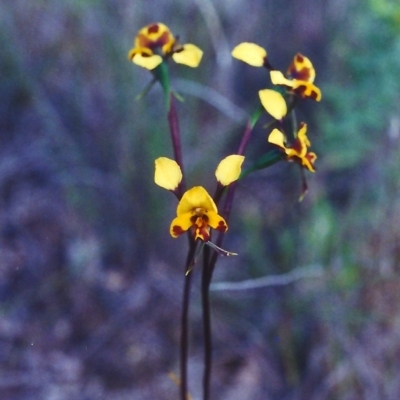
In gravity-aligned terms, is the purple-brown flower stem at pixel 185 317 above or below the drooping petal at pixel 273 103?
below

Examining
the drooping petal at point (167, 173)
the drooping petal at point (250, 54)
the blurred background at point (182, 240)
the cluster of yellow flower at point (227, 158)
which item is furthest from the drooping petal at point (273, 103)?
the blurred background at point (182, 240)

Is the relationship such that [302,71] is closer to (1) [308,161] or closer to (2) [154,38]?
(1) [308,161]

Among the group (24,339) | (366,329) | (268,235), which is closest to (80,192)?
(24,339)

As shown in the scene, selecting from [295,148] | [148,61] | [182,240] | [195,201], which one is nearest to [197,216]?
[195,201]

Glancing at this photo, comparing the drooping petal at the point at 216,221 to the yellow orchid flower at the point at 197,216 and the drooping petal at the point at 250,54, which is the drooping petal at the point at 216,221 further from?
the drooping petal at the point at 250,54

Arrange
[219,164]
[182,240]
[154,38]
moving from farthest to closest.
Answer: [182,240]
[154,38]
[219,164]

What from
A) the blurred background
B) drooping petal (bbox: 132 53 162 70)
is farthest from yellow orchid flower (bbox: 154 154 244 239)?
the blurred background

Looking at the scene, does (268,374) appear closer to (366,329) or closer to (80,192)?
(366,329)
